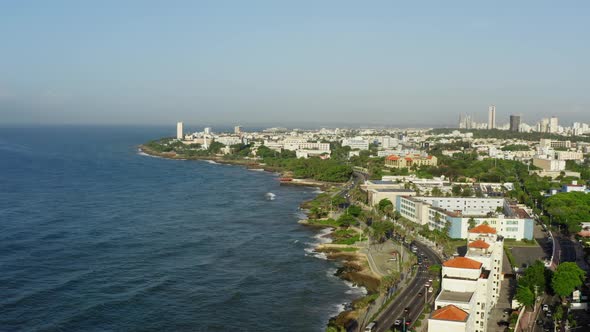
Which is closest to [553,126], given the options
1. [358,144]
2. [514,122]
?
[514,122]

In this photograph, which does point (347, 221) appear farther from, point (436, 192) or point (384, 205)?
point (436, 192)

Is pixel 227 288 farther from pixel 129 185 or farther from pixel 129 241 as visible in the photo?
pixel 129 185

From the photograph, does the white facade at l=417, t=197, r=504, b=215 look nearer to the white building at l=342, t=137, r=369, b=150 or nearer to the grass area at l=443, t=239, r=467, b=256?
the grass area at l=443, t=239, r=467, b=256

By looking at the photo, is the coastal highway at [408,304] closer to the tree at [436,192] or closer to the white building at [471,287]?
the white building at [471,287]

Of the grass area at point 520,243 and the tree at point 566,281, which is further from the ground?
the tree at point 566,281

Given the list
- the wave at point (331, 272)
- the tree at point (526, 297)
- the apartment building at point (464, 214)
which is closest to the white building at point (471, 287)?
the tree at point (526, 297)

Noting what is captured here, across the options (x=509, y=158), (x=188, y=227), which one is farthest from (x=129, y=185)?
(x=509, y=158)

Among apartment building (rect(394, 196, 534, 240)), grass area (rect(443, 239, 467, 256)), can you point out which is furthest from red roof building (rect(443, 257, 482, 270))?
apartment building (rect(394, 196, 534, 240))
